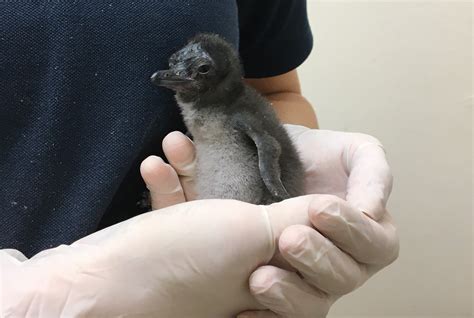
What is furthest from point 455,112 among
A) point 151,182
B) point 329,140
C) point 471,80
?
point 151,182

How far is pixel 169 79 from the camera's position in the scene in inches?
28.8

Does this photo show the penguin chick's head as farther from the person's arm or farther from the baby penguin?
the person's arm

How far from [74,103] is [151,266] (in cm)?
26

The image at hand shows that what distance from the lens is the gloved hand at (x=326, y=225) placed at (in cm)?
65

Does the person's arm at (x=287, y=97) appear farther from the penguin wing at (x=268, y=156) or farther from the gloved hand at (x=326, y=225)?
the penguin wing at (x=268, y=156)

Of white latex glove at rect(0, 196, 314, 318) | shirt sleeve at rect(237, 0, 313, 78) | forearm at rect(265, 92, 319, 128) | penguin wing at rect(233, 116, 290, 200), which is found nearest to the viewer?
white latex glove at rect(0, 196, 314, 318)

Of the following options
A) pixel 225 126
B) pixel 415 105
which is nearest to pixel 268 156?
pixel 225 126

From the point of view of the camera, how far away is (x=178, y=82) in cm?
75

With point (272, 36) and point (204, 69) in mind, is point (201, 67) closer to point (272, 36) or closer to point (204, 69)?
point (204, 69)

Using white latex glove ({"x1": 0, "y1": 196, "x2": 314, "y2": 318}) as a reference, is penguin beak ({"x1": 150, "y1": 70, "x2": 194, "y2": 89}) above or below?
above

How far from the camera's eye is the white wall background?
4.77 feet

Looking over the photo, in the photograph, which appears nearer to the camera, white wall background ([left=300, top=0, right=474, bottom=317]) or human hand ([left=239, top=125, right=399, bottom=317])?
human hand ([left=239, top=125, right=399, bottom=317])

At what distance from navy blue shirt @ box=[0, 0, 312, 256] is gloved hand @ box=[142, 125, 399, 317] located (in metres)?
0.07

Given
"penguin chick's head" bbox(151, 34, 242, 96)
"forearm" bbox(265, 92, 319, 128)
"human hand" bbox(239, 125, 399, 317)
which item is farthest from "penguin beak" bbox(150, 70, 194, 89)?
"forearm" bbox(265, 92, 319, 128)
